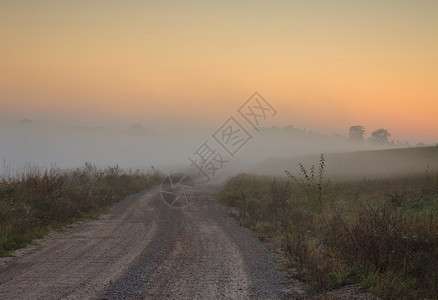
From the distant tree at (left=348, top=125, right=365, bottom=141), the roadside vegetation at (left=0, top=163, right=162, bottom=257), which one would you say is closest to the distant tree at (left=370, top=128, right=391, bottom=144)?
the distant tree at (left=348, top=125, right=365, bottom=141)

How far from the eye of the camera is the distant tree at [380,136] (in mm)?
121562

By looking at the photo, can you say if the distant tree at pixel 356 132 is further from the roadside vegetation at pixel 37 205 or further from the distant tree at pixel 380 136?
the roadside vegetation at pixel 37 205

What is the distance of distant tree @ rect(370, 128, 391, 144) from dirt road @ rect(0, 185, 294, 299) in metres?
126

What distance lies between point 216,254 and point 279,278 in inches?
82.8

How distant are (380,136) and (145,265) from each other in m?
132

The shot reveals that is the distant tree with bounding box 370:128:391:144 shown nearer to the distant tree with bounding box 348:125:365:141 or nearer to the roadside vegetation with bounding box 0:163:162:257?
the distant tree with bounding box 348:125:365:141

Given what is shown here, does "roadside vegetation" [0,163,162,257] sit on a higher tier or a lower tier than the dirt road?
higher

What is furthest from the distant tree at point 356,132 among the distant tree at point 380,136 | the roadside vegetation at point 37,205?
the roadside vegetation at point 37,205

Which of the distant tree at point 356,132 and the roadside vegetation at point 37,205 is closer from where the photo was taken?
the roadside vegetation at point 37,205

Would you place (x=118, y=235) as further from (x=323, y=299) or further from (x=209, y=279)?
(x=323, y=299)

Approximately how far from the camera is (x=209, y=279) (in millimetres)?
6355

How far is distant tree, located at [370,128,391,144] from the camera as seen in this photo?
121562 millimetres

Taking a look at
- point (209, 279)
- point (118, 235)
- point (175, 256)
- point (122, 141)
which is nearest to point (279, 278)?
point (209, 279)

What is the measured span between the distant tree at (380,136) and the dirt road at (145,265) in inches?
4951
